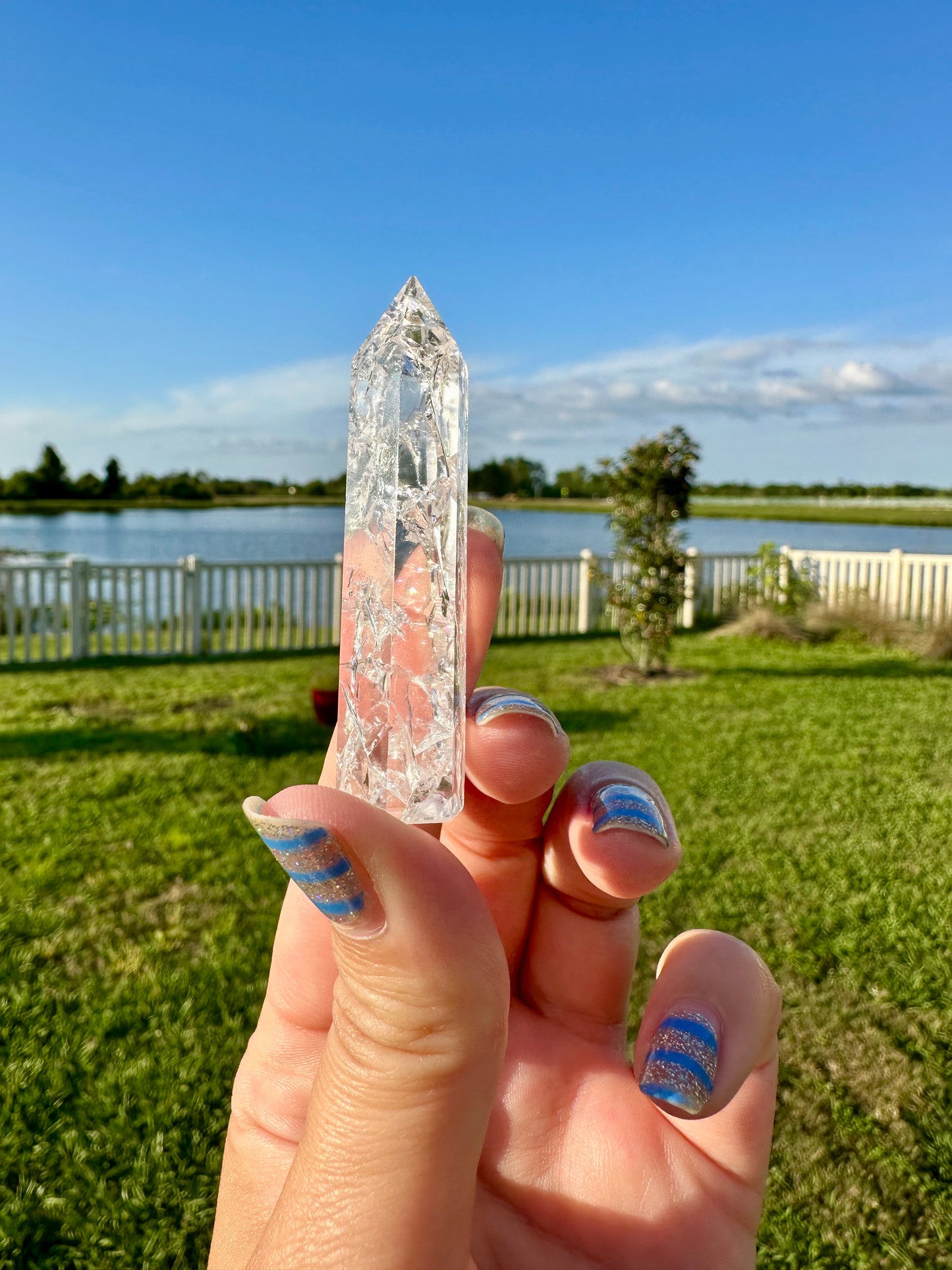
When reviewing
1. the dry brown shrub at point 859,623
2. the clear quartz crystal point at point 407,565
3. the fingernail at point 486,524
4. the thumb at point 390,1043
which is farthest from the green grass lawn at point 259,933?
the dry brown shrub at point 859,623

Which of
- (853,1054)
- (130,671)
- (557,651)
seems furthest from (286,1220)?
(557,651)

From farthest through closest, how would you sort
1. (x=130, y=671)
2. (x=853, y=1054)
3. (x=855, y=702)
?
(x=130, y=671)
(x=855, y=702)
(x=853, y=1054)

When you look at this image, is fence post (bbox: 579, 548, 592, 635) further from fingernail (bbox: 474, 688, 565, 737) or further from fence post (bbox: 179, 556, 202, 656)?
fingernail (bbox: 474, 688, 565, 737)

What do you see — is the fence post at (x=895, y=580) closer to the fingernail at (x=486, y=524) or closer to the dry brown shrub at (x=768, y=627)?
the dry brown shrub at (x=768, y=627)

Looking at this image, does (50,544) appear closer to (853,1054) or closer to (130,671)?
(130,671)

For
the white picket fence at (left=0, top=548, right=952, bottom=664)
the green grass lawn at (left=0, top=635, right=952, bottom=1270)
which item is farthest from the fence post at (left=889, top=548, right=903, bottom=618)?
the green grass lawn at (left=0, top=635, right=952, bottom=1270)
